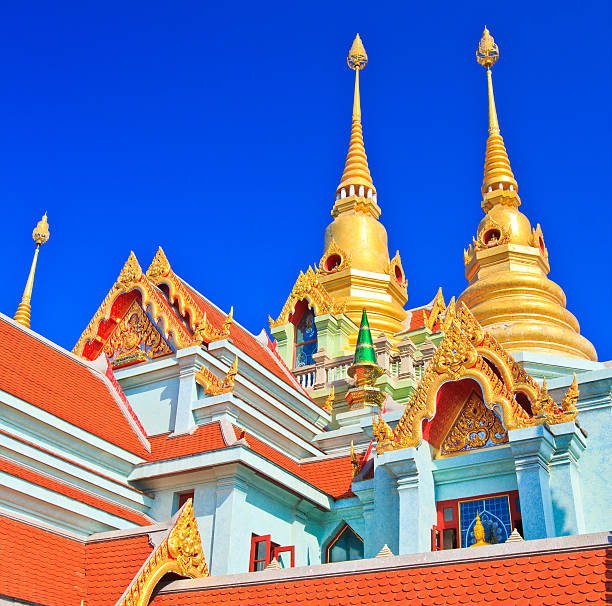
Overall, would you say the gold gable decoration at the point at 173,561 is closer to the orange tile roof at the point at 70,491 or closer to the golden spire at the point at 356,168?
the orange tile roof at the point at 70,491

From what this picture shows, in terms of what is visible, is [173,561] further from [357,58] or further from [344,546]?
[357,58]

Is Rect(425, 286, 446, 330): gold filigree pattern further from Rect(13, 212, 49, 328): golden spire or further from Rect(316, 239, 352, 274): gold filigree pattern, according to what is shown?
Rect(13, 212, 49, 328): golden spire

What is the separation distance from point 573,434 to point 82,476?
7.20 meters

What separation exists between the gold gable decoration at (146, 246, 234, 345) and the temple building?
1.8 inches

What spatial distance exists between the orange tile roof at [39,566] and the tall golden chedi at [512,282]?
13662 mm

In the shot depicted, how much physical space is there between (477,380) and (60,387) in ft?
22.6

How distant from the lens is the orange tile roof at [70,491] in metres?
11.6

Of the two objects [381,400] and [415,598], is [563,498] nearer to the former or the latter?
[415,598]

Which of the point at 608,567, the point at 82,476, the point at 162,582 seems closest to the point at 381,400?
the point at 82,476

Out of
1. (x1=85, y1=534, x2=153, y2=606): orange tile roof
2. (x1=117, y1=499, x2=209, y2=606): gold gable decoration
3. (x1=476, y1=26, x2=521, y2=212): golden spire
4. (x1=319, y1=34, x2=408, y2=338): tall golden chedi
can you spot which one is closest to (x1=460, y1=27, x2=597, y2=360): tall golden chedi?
(x1=476, y1=26, x2=521, y2=212): golden spire

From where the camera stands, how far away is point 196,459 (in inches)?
531

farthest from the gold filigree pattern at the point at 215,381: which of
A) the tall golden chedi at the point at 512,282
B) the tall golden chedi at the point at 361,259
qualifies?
the tall golden chedi at the point at 361,259

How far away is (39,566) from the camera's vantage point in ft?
31.2

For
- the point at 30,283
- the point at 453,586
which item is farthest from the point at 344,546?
the point at 30,283
